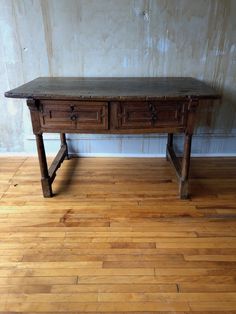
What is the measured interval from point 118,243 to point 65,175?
36.4 inches

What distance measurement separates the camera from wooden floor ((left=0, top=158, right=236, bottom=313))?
1.20 m

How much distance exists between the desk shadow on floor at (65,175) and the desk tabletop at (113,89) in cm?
77

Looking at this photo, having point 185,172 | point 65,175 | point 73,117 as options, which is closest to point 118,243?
point 185,172

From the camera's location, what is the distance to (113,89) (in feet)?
5.61

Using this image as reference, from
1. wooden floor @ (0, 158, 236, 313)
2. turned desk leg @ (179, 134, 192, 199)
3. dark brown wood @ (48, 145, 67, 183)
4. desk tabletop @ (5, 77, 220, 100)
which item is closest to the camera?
wooden floor @ (0, 158, 236, 313)

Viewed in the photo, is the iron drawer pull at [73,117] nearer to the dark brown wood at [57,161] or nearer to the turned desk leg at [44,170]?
the turned desk leg at [44,170]

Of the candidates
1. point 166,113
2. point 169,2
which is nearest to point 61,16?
point 169,2

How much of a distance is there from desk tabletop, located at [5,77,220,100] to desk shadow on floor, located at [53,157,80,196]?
77cm

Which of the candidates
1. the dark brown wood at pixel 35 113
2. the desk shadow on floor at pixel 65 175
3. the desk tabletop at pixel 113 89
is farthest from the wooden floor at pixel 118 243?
the desk tabletop at pixel 113 89

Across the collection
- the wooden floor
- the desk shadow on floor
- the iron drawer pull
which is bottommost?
the desk shadow on floor

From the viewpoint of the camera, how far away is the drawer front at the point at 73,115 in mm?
1620

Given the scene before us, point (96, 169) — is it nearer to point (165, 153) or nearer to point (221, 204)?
point (165, 153)

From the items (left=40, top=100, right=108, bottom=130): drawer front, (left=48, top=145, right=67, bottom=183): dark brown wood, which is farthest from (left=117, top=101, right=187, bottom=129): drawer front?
(left=48, top=145, right=67, bottom=183): dark brown wood

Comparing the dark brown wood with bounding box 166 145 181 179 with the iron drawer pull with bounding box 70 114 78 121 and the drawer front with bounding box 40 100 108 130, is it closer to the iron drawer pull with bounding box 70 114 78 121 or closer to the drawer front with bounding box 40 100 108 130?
the drawer front with bounding box 40 100 108 130
